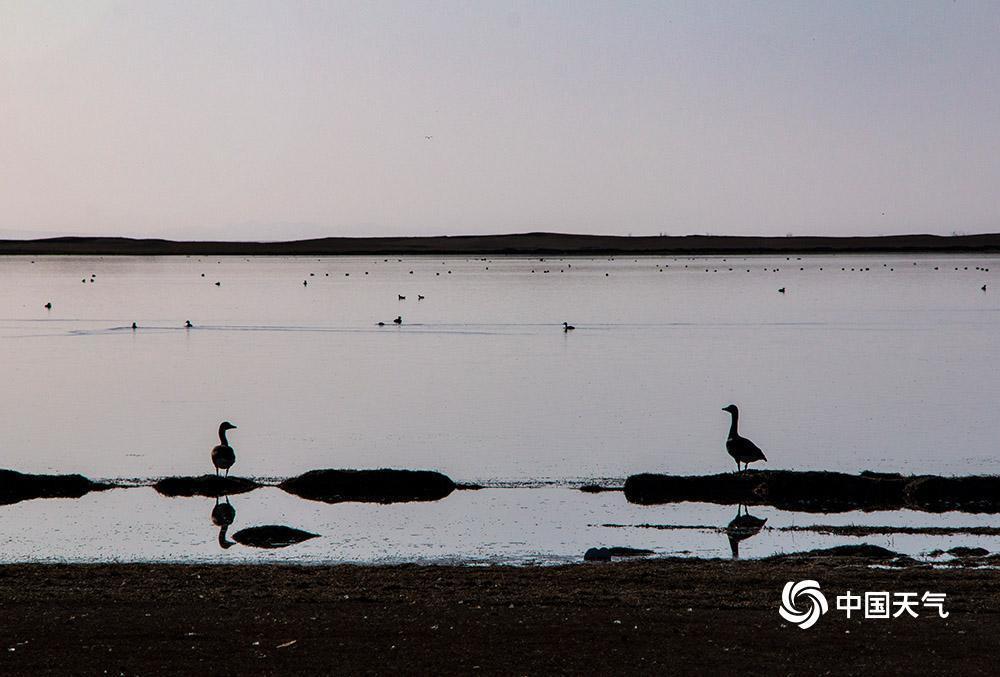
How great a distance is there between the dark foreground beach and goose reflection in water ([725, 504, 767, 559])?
139 inches

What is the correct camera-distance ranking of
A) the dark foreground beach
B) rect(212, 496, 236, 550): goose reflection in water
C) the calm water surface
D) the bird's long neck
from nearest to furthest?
1. the dark foreground beach
2. the bird's long neck
3. rect(212, 496, 236, 550): goose reflection in water
4. the calm water surface

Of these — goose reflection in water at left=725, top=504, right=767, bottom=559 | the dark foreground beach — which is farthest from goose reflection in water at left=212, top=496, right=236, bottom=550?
goose reflection in water at left=725, top=504, right=767, bottom=559

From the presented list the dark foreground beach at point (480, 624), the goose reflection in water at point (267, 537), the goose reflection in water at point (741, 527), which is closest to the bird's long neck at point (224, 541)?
the goose reflection in water at point (267, 537)

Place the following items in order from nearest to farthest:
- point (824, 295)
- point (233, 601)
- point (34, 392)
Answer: point (233, 601)
point (34, 392)
point (824, 295)

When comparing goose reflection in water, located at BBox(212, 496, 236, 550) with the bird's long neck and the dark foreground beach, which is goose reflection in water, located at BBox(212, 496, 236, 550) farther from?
the dark foreground beach

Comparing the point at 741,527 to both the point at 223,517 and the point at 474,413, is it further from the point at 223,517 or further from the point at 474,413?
the point at 474,413

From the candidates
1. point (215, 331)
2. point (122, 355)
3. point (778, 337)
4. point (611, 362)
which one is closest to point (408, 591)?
point (611, 362)

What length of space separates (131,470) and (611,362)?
83.6 feet

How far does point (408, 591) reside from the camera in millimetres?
12523

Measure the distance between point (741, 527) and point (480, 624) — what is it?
8749 millimetres

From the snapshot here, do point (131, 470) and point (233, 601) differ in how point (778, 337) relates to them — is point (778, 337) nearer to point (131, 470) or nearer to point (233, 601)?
point (131, 470)

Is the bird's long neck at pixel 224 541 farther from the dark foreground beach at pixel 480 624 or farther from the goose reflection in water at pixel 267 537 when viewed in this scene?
the dark foreground beach at pixel 480 624

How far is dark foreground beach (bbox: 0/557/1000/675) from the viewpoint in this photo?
9578 millimetres

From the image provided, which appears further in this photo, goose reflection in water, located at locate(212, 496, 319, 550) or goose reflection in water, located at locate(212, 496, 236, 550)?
goose reflection in water, located at locate(212, 496, 236, 550)
